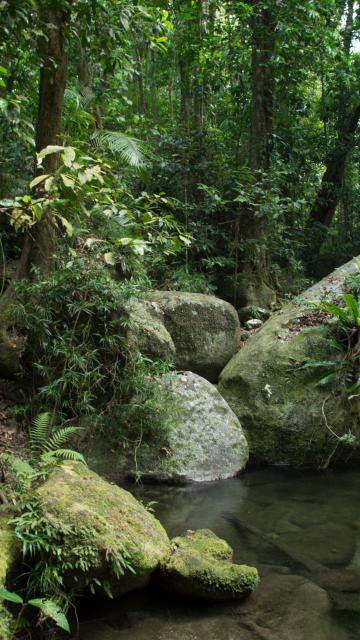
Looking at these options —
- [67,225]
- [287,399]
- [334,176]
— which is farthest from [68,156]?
[334,176]

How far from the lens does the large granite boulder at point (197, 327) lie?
723 cm

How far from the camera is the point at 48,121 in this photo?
5496 mm

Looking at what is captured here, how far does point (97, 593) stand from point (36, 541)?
1.95 ft

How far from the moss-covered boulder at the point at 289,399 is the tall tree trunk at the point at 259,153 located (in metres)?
2.25

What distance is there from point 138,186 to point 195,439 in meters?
5.50

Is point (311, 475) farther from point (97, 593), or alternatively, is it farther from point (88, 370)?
point (97, 593)

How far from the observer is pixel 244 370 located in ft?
22.3

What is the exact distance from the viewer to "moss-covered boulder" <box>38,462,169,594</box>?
10.0ft

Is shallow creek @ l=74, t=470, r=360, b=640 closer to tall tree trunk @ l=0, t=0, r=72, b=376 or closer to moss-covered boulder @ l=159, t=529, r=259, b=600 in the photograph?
moss-covered boulder @ l=159, t=529, r=259, b=600

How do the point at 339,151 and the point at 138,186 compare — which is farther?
the point at 339,151

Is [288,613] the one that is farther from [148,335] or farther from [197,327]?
[197,327]

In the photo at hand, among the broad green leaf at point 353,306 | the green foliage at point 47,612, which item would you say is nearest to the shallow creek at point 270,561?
the green foliage at point 47,612

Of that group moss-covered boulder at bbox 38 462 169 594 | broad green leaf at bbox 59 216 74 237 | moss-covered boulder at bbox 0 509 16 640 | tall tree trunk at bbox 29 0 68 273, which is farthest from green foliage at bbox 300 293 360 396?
moss-covered boulder at bbox 0 509 16 640

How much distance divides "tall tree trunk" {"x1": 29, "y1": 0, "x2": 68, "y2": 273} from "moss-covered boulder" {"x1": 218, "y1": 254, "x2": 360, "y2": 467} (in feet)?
9.13
